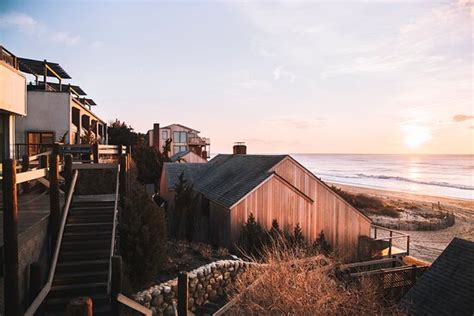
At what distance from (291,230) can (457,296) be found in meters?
8.62

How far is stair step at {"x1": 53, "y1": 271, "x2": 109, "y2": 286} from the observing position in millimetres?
8266

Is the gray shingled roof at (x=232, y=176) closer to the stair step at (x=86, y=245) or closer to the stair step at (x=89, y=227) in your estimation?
the stair step at (x=89, y=227)

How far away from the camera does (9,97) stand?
15398 mm

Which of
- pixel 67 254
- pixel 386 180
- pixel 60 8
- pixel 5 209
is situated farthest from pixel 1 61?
pixel 386 180

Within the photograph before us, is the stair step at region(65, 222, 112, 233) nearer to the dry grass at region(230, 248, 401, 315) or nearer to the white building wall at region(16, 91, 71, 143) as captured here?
the dry grass at region(230, 248, 401, 315)

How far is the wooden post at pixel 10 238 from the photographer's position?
5188mm

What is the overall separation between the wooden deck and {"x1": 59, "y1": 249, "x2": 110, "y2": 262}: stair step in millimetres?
1265

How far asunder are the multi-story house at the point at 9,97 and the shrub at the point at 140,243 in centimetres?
946

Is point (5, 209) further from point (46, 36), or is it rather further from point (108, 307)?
point (46, 36)

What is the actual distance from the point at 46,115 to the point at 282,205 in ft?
58.8

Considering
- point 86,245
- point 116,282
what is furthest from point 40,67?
point 116,282

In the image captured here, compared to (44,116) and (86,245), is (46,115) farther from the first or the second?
(86,245)

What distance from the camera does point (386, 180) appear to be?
8431cm

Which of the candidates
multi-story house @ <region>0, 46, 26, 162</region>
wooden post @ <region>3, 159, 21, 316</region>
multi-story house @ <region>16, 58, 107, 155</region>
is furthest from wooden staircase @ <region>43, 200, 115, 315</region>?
multi-story house @ <region>16, 58, 107, 155</region>
